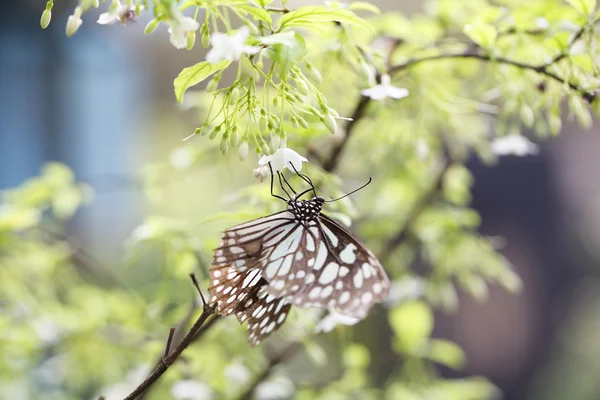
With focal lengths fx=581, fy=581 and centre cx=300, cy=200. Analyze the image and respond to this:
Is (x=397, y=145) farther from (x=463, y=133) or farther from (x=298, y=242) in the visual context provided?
(x=298, y=242)

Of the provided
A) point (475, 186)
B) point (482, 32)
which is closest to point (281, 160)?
point (482, 32)

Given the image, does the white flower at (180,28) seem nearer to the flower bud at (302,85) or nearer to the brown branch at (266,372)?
the flower bud at (302,85)

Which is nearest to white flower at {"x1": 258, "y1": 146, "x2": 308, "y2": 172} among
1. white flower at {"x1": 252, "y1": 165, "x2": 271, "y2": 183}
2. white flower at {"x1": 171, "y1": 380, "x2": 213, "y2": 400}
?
white flower at {"x1": 252, "y1": 165, "x2": 271, "y2": 183}

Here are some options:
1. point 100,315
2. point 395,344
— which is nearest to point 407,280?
point 395,344

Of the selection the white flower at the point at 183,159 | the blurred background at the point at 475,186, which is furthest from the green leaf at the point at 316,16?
the blurred background at the point at 475,186

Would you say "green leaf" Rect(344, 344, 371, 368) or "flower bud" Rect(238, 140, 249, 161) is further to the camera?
"green leaf" Rect(344, 344, 371, 368)

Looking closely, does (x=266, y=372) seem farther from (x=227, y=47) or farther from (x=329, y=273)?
(x=227, y=47)

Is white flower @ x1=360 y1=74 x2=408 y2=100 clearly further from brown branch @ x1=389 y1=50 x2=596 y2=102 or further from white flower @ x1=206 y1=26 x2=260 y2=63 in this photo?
white flower @ x1=206 y1=26 x2=260 y2=63
